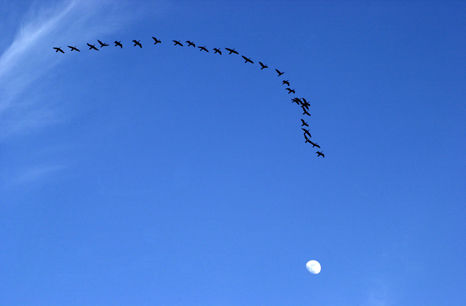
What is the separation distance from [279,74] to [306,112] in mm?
8751

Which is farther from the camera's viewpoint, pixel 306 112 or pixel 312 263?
pixel 312 263

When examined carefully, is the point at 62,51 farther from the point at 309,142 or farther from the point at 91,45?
the point at 309,142

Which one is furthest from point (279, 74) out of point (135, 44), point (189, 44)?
point (135, 44)

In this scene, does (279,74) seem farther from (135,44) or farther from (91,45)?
(91,45)

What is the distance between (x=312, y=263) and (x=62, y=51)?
76.5m

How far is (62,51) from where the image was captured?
10881cm

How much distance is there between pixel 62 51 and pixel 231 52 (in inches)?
1169

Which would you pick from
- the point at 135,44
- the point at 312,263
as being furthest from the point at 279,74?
the point at 312,263

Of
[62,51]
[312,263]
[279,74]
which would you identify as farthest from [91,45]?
[312,263]

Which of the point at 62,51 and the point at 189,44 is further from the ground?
the point at 189,44

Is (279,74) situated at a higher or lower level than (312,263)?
higher

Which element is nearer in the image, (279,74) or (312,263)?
(279,74)

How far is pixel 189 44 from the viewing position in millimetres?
111562

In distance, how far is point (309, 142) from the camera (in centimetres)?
11069
